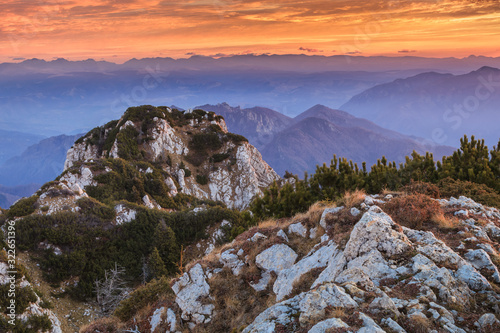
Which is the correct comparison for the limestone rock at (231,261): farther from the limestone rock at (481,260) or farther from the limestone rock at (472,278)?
the limestone rock at (481,260)

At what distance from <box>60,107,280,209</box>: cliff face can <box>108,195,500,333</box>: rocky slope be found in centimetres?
4825

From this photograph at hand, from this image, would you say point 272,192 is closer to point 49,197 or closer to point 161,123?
point 49,197

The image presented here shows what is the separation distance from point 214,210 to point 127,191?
61.0 ft

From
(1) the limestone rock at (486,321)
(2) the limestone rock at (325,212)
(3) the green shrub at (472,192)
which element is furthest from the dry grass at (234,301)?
(3) the green shrub at (472,192)

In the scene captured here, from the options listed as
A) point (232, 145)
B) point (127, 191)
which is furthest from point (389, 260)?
point (232, 145)

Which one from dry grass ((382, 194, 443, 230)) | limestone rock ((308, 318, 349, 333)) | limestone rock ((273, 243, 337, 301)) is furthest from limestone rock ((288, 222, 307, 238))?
limestone rock ((308, 318, 349, 333))

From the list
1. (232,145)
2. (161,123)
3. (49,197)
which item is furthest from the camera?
(232,145)

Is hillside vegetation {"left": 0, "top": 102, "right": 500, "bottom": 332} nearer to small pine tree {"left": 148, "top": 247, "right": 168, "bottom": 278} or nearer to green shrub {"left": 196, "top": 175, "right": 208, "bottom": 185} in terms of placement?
small pine tree {"left": 148, "top": 247, "right": 168, "bottom": 278}

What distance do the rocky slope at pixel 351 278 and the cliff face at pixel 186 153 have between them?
48249mm

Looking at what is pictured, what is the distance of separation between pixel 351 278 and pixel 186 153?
219ft

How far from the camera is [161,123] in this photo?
6794 cm

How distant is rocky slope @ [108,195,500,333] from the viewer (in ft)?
17.3

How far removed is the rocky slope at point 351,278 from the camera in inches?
207

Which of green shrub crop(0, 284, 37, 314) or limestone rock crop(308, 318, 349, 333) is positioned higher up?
limestone rock crop(308, 318, 349, 333)
